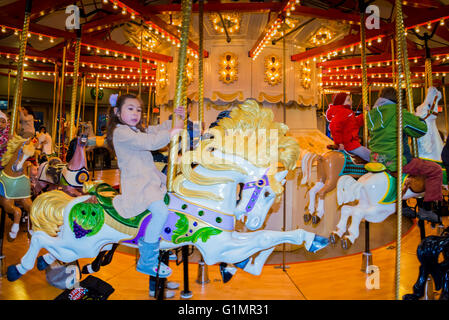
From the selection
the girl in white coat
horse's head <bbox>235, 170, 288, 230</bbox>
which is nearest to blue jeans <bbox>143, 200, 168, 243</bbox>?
the girl in white coat

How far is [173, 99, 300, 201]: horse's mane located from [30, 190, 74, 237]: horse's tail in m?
0.82

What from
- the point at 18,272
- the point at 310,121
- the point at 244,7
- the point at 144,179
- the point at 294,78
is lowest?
the point at 18,272

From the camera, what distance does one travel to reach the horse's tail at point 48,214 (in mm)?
2105

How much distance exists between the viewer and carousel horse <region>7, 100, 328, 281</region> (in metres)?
1.92

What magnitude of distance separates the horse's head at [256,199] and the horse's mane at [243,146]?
46 millimetres

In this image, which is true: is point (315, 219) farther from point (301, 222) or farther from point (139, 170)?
point (139, 170)

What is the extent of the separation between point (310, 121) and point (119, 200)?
4676mm

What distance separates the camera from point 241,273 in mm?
3311

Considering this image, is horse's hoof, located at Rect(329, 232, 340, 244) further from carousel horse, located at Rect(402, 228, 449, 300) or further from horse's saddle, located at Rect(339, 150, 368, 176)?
horse's saddle, located at Rect(339, 150, 368, 176)

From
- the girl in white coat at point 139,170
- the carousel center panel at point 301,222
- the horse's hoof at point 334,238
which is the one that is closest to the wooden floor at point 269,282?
the carousel center panel at point 301,222

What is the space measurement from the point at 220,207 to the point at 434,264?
1292 mm

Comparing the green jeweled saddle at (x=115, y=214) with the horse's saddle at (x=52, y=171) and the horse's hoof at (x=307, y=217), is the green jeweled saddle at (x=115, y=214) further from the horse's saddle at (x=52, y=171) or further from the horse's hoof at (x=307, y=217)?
the horse's saddle at (x=52, y=171)

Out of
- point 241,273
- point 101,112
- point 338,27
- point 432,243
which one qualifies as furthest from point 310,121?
point 101,112

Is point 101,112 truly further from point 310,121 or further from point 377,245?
point 377,245
